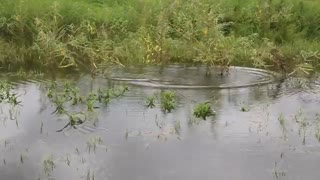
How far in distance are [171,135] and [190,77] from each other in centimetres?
286

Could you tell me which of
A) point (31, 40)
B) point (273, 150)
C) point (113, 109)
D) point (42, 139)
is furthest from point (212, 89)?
point (31, 40)

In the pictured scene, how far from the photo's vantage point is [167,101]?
7836 mm

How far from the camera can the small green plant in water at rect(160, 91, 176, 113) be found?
7.74m

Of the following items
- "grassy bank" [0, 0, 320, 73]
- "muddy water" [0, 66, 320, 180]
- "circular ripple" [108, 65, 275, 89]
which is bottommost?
"muddy water" [0, 66, 320, 180]

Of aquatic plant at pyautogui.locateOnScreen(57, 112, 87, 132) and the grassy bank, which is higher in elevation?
the grassy bank

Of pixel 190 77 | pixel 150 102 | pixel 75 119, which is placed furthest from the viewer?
pixel 190 77

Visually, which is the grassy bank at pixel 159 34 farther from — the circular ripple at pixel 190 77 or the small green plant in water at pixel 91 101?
the small green plant in water at pixel 91 101

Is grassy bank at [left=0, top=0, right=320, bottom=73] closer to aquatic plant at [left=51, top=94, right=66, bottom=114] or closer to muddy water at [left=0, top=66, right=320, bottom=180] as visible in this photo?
muddy water at [left=0, top=66, right=320, bottom=180]

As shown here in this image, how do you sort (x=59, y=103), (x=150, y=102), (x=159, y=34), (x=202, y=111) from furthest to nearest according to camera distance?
(x=159, y=34)
(x=150, y=102)
(x=59, y=103)
(x=202, y=111)

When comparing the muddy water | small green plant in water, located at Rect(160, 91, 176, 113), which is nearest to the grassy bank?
the muddy water

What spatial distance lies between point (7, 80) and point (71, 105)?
187 cm

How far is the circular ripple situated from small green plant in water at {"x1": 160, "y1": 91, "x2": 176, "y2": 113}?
0.76m

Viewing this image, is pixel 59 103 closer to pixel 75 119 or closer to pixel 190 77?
pixel 75 119

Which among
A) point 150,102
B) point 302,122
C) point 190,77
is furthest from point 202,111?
point 190,77
